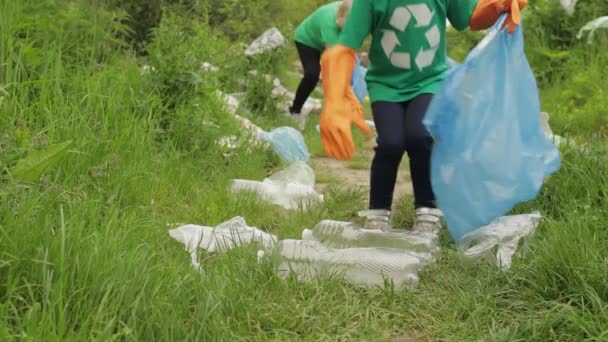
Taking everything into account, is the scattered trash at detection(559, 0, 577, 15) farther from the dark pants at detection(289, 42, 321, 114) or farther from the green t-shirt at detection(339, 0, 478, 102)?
the green t-shirt at detection(339, 0, 478, 102)

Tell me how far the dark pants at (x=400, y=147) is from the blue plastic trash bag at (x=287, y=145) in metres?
1.30

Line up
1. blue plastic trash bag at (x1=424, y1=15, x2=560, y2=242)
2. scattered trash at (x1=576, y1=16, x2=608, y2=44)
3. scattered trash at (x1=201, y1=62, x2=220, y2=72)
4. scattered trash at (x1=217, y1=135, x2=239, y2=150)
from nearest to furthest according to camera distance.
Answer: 1. blue plastic trash bag at (x1=424, y1=15, x2=560, y2=242)
2. scattered trash at (x1=217, y1=135, x2=239, y2=150)
3. scattered trash at (x1=201, y1=62, x2=220, y2=72)
4. scattered trash at (x1=576, y1=16, x2=608, y2=44)

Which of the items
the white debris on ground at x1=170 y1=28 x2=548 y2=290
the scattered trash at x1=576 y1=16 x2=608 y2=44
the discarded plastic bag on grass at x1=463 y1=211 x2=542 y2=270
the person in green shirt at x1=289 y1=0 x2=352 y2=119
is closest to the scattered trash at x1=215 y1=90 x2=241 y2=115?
the person in green shirt at x1=289 y1=0 x2=352 y2=119

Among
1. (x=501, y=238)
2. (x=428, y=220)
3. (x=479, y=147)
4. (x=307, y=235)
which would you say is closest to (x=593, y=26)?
(x=428, y=220)

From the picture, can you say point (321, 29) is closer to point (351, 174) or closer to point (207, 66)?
point (207, 66)

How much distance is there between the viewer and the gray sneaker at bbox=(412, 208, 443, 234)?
10.3ft

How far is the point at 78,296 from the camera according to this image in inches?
75.6

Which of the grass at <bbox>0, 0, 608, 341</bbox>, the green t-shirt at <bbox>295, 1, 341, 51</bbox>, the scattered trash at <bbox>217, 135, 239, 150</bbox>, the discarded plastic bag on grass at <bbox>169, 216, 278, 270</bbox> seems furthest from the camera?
the green t-shirt at <bbox>295, 1, 341, 51</bbox>

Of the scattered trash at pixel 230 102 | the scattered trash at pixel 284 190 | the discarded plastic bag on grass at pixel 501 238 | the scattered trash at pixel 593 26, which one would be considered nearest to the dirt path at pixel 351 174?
the scattered trash at pixel 284 190

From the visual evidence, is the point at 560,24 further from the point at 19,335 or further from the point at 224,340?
the point at 19,335

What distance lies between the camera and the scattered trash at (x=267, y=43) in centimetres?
664

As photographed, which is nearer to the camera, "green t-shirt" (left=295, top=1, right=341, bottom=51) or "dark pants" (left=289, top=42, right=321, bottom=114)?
"green t-shirt" (left=295, top=1, right=341, bottom=51)

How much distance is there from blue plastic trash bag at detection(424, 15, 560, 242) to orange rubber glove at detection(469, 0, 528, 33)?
0.14 m

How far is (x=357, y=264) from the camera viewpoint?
2602 mm
